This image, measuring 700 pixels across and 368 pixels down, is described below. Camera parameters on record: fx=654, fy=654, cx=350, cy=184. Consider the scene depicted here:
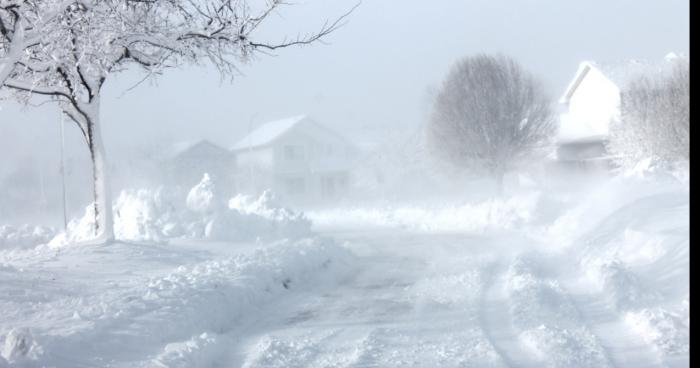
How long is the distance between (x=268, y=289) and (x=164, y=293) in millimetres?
2430

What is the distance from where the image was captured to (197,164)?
182 feet

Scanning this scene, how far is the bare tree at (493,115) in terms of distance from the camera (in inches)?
1331

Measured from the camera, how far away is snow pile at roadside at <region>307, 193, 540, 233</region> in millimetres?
28344

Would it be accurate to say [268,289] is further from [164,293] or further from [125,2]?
[125,2]

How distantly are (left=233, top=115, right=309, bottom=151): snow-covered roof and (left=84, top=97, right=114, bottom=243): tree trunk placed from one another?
37212 mm

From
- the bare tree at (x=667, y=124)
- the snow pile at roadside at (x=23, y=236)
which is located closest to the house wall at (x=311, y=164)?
the snow pile at roadside at (x=23, y=236)

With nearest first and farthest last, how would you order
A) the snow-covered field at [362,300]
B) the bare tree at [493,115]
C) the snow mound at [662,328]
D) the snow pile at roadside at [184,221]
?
the snow mound at [662,328], the snow-covered field at [362,300], the snow pile at roadside at [184,221], the bare tree at [493,115]

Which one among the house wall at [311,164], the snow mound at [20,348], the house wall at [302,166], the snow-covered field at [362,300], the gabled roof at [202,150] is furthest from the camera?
the gabled roof at [202,150]

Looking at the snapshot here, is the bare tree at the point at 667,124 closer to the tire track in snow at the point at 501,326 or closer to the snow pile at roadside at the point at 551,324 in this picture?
the snow pile at roadside at the point at 551,324

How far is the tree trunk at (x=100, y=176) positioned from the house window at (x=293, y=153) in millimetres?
38971

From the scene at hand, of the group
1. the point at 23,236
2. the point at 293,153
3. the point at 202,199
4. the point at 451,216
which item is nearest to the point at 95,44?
the point at 202,199

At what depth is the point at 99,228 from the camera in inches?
599

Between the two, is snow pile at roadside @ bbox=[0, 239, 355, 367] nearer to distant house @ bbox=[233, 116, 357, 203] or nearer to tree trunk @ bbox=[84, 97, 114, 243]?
tree trunk @ bbox=[84, 97, 114, 243]

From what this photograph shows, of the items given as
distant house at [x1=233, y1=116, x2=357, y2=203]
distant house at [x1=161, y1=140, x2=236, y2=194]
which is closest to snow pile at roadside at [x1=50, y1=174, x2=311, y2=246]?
distant house at [x1=233, y1=116, x2=357, y2=203]
